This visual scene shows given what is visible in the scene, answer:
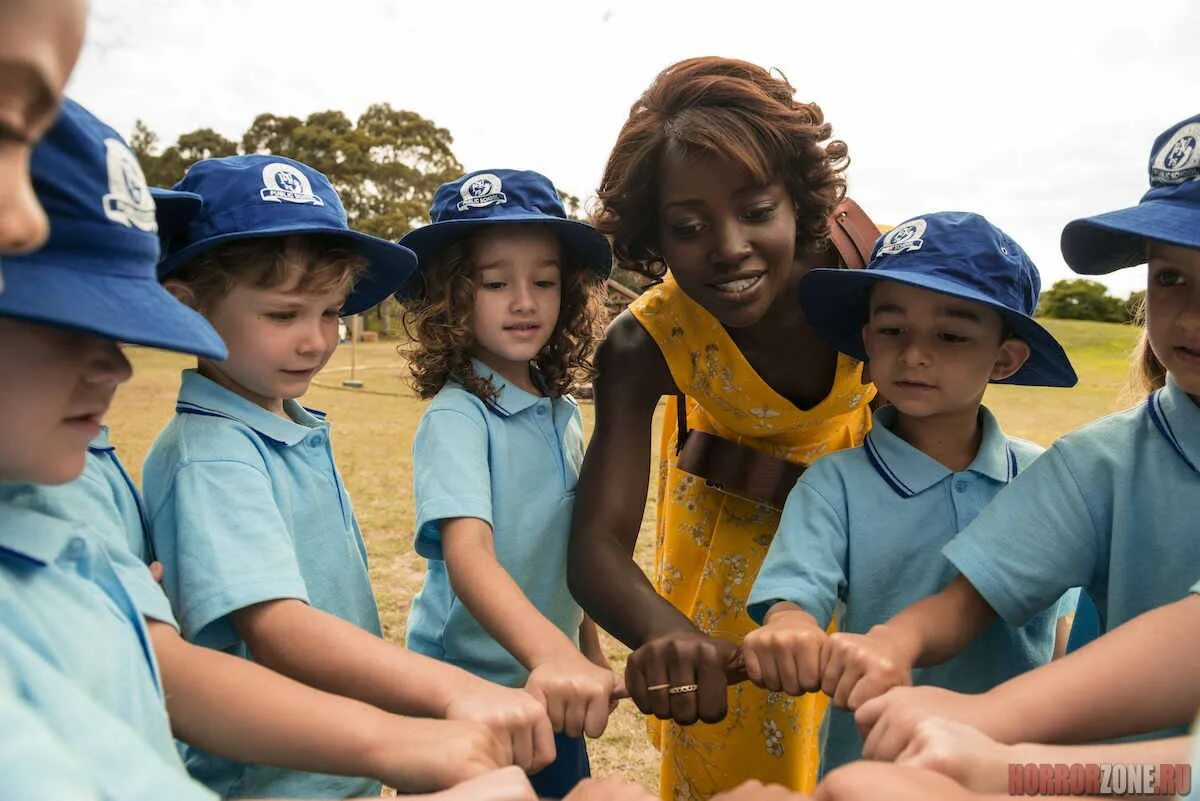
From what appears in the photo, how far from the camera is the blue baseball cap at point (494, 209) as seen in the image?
201 cm

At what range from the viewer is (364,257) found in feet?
6.02

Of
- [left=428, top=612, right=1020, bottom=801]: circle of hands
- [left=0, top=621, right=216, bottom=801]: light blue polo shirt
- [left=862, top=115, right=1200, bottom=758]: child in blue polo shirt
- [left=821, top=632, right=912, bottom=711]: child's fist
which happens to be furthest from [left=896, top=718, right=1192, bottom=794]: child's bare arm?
[left=0, top=621, right=216, bottom=801]: light blue polo shirt

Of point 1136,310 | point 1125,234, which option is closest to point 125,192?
point 1125,234

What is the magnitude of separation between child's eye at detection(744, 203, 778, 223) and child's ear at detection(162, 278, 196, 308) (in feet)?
3.87

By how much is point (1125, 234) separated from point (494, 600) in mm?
1359

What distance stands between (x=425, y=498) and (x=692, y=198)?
2.94 ft

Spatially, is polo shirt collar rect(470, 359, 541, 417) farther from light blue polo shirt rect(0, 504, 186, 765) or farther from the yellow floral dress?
light blue polo shirt rect(0, 504, 186, 765)

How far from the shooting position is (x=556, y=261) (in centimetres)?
213

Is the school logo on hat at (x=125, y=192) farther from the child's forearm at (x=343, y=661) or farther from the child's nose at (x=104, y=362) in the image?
the child's forearm at (x=343, y=661)

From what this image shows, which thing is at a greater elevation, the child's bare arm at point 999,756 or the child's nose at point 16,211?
the child's nose at point 16,211

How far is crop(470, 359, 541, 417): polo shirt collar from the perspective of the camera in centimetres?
204

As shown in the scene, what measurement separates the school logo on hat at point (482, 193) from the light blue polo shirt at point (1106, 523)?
4.10 ft

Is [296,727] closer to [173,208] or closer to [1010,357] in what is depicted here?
[173,208]

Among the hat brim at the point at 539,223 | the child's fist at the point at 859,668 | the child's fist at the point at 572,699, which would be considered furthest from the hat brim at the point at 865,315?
the child's fist at the point at 572,699
